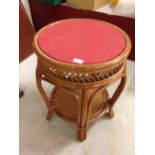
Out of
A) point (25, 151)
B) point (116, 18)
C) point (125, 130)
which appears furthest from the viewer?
point (116, 18)

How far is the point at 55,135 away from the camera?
1405mm

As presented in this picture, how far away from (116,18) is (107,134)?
96cm

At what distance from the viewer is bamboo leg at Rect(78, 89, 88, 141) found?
3.74ft

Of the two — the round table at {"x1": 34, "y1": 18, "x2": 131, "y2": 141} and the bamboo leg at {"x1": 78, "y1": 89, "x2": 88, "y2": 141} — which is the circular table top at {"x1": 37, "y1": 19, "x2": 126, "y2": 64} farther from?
the bamboo leg at {"x1": 78, "y1": 89, "x2": 88, "y2": 141}

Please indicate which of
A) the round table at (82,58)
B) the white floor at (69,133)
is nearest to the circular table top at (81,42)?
the round table at (82,58)

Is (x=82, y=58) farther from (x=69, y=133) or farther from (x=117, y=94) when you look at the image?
(x=69, y=133)

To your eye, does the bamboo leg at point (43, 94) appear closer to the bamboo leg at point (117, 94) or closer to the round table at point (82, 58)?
the round table at point (82, 58)

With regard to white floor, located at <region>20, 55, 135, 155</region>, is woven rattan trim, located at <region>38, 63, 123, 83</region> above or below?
above

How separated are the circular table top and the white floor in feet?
1.77

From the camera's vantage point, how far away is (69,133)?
1.42 meters

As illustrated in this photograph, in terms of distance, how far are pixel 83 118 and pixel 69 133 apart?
0.75 ft

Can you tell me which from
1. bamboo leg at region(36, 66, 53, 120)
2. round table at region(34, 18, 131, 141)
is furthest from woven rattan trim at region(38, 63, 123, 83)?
bamboo leg at region(36, 66, 53, 120)
